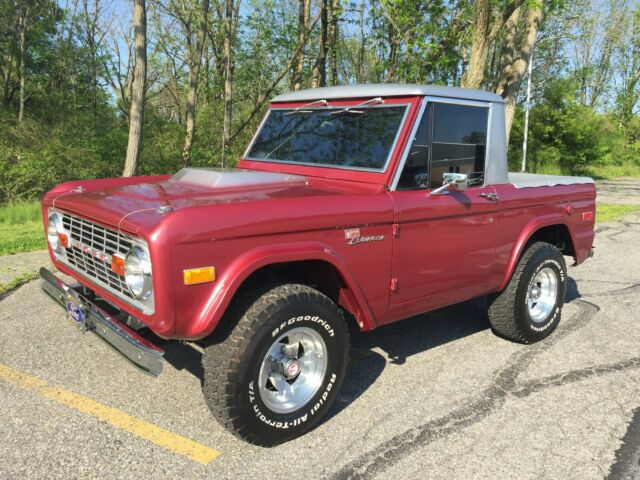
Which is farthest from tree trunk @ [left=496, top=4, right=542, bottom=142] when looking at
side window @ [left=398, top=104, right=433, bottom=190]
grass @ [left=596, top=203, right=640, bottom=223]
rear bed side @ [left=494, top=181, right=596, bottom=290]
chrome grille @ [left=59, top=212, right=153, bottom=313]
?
chrome grille @ [left=59, top=212, right=153, bottom=313]

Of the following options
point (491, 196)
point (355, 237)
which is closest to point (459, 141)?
point (491, 196)

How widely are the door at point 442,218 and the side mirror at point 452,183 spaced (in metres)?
0.06

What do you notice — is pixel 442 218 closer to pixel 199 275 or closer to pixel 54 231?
pixel 199 275

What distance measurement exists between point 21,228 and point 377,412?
7.60 meters

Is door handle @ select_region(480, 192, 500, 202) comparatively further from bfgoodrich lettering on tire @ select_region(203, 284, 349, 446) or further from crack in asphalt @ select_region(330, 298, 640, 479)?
bfgoodrich lettering on tire @ select_region(203, 284, 349, 446)

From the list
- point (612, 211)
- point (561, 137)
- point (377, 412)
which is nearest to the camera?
point (377, 412)

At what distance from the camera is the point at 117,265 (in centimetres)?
266

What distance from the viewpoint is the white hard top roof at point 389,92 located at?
3.51 metres

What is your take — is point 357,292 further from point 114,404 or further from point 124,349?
point 114,404

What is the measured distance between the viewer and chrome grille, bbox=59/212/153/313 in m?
2.66

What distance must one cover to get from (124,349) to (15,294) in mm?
3398

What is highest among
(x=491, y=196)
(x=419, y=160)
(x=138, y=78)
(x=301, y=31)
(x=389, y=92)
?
(x=301, y=31)

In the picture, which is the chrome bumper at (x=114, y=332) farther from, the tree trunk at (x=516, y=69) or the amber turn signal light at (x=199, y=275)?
the tree trunk at (x=516, y=69)

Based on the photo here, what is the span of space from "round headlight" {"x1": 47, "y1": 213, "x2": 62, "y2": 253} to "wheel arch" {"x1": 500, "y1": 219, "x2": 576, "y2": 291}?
3.34m
